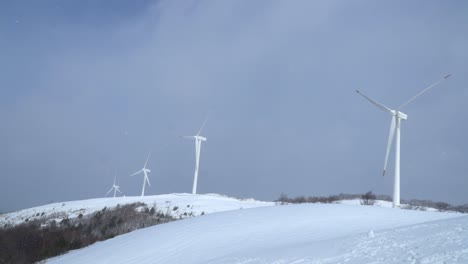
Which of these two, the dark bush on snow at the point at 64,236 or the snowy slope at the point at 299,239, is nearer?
the snowy slope at the point at 299,239

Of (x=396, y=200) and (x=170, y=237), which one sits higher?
(x=396, y=200)

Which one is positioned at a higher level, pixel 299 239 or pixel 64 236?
pixel 299 239

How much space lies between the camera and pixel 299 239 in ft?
35.4

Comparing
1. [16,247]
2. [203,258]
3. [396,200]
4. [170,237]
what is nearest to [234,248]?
[203,258]

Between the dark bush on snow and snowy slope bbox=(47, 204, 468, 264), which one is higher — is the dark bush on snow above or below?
below

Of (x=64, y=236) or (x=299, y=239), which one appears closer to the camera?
(x=299, y=239)

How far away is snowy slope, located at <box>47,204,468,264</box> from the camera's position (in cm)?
722

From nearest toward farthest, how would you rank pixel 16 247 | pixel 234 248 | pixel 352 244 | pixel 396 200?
pixel 352 244
pixel 234 248
pixel 16 247
pixel 396 200

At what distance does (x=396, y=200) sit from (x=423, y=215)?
1095 centimetres

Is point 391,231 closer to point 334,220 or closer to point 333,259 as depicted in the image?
point 333,259

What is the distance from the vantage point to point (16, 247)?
1616 cm

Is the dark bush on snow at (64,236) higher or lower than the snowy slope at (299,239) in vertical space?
lower

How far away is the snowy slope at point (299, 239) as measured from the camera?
722cm

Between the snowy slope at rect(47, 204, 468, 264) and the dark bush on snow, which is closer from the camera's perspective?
the snowy slope at rect(47, 204, 468, 264)
